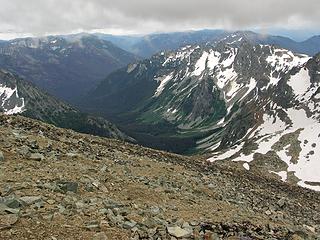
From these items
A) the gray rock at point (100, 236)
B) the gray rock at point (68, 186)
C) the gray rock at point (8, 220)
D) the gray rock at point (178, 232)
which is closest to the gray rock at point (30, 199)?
the gray rock at point (8, 220)

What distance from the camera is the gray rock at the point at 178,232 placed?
2375 cm

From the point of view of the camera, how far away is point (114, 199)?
96.2 feet

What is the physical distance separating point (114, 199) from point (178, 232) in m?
6.40

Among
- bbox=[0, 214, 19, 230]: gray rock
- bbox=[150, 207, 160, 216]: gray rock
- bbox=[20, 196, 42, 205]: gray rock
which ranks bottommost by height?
bbox=[150, 207, 160, 216]: gray rock

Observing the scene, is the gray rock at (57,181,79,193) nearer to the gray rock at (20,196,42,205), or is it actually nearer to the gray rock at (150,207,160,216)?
the gray rock at (20,196,42,205)

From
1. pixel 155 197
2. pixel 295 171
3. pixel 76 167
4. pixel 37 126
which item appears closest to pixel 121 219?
pixel 155 197

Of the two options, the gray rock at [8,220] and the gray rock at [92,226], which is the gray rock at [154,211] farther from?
the gray rock at [8,220]

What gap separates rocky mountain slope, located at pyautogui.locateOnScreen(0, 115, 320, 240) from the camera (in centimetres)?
2295

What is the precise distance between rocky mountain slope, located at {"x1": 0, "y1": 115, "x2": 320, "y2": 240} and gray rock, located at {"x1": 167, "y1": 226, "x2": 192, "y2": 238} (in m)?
0.05

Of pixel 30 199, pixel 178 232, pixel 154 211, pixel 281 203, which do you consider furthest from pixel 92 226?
pixel 281 203

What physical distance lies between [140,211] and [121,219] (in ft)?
9.08

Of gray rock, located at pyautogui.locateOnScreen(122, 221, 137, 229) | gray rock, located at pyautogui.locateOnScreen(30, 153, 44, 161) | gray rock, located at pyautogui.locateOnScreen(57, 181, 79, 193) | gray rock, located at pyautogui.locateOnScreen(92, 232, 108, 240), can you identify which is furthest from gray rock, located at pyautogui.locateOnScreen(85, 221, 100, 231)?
gray rock, located at pyautogui.locateOnScreen(30, 153, 44, 161)

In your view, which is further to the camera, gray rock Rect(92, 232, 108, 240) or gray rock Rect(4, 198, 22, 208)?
gray rock Rect(4, 198, 22, 208)

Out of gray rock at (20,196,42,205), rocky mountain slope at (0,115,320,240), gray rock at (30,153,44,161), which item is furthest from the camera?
gray rock at (30,153,44,161)
